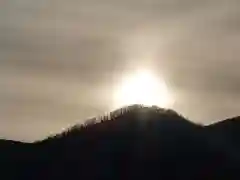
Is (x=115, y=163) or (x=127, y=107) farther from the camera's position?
(x=127, y=107)

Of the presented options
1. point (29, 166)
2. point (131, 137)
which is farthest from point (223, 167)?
point (29, 166)

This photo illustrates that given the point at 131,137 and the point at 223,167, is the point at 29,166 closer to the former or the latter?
the point at 131,137

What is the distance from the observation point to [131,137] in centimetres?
1166

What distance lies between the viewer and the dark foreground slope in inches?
442

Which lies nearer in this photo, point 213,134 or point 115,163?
point 115,163

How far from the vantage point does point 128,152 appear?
452 inches

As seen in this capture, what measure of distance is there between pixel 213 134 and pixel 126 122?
3.35 feet

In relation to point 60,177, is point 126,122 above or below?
above

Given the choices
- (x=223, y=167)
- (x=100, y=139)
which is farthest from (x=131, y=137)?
(x=223, y=167)

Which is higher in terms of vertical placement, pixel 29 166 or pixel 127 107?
pixel 127 107

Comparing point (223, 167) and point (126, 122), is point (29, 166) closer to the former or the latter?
point (126, 122)

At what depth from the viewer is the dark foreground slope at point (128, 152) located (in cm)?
1123

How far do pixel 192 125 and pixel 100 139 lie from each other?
1.11 m

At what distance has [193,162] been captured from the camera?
11.3 metres
